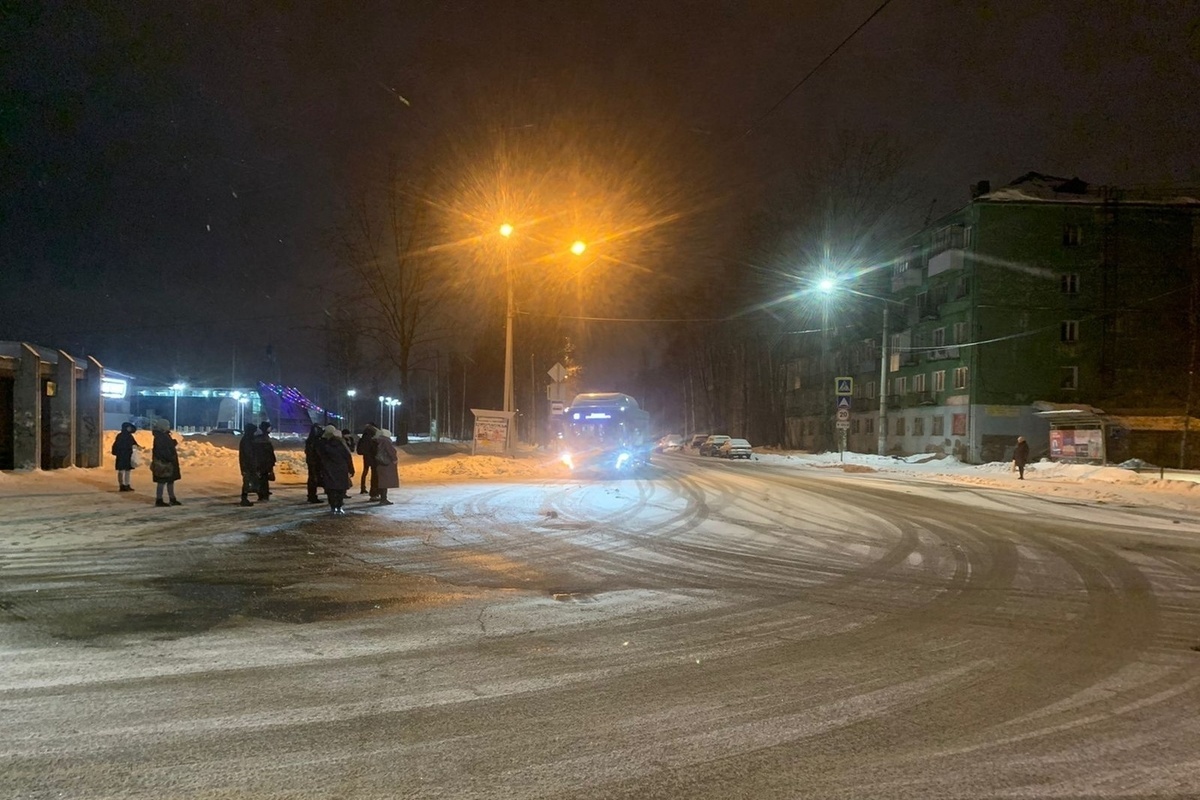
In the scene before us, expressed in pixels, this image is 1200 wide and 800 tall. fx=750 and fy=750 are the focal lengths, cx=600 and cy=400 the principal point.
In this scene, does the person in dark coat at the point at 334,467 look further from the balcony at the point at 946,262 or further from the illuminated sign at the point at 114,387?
the balcony at the point at 946,262

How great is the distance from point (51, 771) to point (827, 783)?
3814 mm

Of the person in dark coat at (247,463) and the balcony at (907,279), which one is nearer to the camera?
the person in dark coat at (247,463)

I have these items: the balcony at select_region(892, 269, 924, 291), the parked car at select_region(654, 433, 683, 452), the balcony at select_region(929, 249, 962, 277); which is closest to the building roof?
the balcony at select_region(929, 249, 962, 277)

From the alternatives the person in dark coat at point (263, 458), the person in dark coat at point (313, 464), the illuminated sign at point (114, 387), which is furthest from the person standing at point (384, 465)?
the illuminated sign at point (114, 387)

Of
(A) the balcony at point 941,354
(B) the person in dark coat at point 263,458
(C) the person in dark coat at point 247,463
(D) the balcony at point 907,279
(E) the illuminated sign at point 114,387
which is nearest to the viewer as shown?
(C) the person in dark coat at point 247,463

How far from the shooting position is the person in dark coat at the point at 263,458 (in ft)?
51.3

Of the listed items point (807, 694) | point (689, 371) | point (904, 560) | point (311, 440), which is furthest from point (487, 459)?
point (689, 371)

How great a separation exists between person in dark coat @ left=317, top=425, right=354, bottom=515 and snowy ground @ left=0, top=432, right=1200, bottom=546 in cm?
57

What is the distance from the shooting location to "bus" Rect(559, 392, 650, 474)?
29031 millimetres

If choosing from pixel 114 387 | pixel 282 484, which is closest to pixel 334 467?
pixel 282 484

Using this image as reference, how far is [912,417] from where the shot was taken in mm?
52250

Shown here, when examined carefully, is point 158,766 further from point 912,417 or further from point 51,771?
point 912,417

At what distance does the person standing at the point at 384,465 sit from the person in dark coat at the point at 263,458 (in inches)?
83.9

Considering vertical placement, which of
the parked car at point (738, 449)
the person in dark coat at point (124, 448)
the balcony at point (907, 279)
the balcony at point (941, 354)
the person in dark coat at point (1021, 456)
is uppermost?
the balcony at point (907, 279)
